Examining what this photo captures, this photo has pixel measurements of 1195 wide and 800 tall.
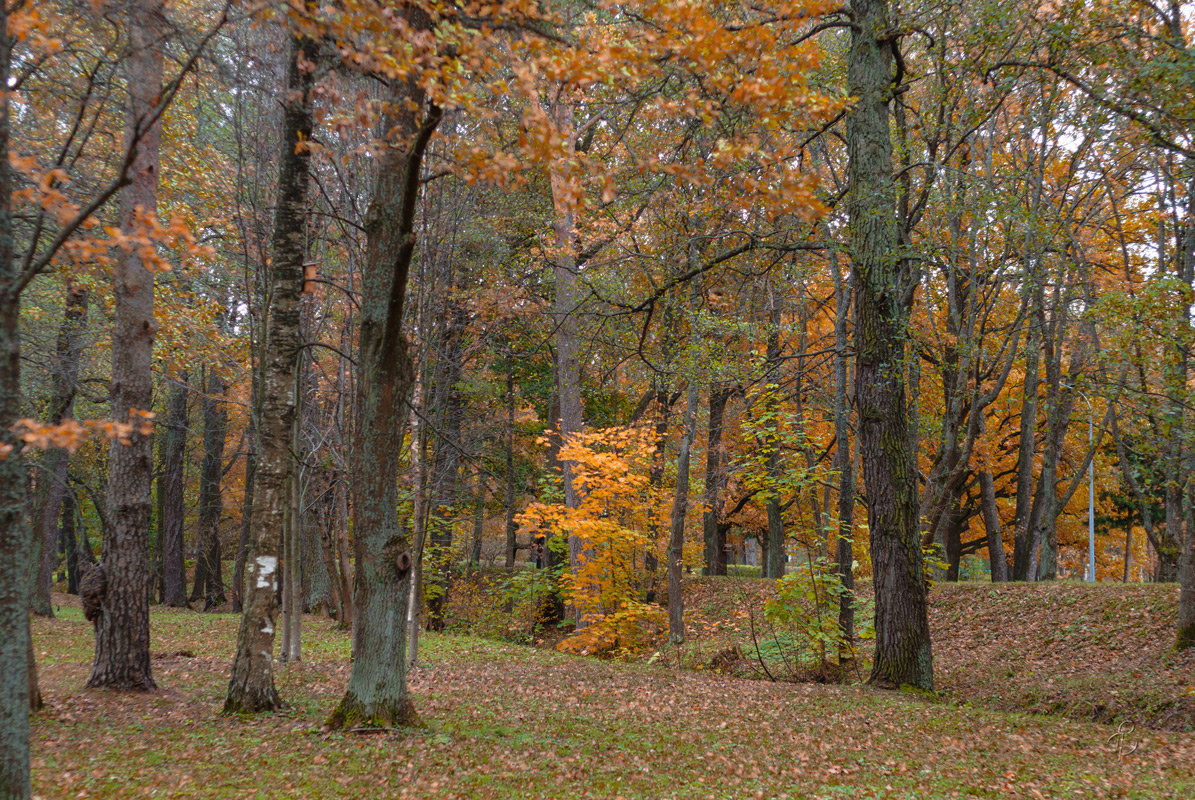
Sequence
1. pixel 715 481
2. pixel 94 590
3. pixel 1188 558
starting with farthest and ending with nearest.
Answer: pixel 715 481, pixel 1188 558, pixel 94 590

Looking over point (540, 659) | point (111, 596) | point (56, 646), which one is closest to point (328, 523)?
point (56, 646)


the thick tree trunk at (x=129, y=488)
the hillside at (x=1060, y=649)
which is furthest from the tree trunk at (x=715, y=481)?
the thick tree trunk at (x=129, y=488)

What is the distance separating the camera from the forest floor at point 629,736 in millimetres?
4578

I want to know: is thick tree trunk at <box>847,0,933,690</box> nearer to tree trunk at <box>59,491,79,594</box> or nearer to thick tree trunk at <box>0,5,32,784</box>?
thick tree trunk at <box>0,5,32,784</box>

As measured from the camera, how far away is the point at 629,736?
6.12 meters

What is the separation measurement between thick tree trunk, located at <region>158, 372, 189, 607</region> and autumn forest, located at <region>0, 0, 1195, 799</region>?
0.69 metres

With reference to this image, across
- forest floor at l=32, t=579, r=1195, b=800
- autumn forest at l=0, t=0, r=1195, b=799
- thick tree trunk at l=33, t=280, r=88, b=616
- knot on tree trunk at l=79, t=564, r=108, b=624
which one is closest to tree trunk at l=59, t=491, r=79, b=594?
autumn forest at l=0, t=0, r=1195, b=799

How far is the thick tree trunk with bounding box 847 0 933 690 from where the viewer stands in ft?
27.8

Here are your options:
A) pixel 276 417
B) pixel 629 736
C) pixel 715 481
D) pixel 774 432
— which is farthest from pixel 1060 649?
pixel 276 417

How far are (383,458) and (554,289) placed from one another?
10192mm

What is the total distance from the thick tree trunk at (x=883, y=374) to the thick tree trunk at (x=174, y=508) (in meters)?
17.1

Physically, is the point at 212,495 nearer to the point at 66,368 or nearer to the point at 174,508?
the point at 174,508

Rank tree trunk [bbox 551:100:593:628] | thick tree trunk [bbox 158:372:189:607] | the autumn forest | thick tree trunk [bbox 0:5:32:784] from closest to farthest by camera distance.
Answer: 1. thick tree trunk [bbox 0:5:32:784]
2. the autumn forest
3. tree trunk [bbox 551:100:593:628]
4. thick tree trunk [bbox 158:372:189:607]

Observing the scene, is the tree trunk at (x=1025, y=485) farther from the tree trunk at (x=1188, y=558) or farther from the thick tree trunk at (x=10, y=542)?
the thick tree trunk at (x=10, y=542)
